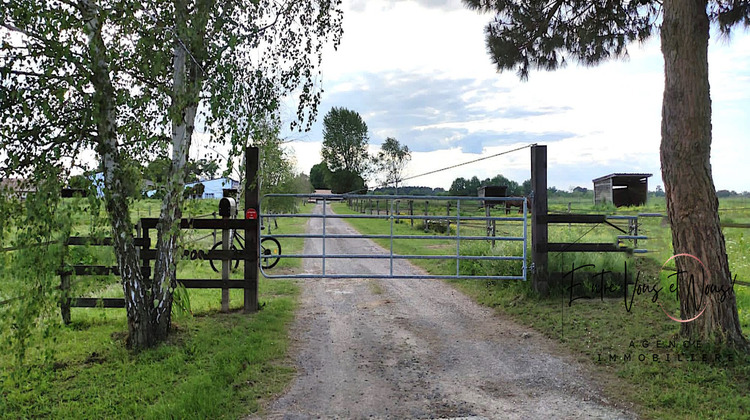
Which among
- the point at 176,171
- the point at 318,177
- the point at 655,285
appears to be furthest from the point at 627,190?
the point at 318,177

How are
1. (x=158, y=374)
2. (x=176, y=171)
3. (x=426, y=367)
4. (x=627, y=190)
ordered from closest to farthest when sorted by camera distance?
(x=158, y=374) → (x=426, y=367) → (x=176, y=171) → (x=627, y=190)

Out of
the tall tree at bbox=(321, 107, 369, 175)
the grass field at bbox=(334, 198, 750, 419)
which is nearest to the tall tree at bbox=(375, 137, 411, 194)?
the tall tree at bbox=(321, 107, 369, 175)

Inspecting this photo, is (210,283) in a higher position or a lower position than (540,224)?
lower

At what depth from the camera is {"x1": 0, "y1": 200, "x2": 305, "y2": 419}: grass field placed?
12.2 feet

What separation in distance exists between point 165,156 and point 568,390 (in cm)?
424

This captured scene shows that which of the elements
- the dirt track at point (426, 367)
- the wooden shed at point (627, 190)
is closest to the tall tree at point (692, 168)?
the dirt track at point (426, 367)

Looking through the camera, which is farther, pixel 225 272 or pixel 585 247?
pixel 585 247

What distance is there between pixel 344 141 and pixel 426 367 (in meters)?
54.8

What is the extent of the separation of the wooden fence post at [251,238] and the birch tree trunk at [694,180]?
4719 mm

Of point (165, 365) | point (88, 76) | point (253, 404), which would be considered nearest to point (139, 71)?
point (88, 76)

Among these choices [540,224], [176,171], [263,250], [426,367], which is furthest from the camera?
[263,250]

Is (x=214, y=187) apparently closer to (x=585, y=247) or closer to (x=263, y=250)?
(x=263, y=250)

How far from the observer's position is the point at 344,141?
58438 millimetres

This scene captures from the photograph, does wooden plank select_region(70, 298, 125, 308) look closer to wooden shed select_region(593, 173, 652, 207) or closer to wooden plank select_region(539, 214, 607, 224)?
wooden plank select_region(539, 214, 607, 224)
